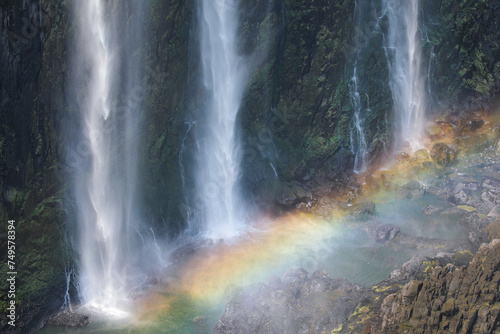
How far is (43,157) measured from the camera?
61.2 ft

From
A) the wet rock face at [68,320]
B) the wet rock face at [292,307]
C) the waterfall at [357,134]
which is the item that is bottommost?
the wet rock face at [68,320]

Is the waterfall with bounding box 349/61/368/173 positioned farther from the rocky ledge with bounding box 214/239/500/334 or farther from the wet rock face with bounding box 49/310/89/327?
the wet rock face with bounding box 49/310/89/327

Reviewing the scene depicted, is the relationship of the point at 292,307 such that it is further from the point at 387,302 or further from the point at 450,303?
the point at 450,303

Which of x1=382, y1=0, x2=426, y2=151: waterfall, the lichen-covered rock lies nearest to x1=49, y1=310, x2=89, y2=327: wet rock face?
x1=382, y1=0, x2=426, y2=151: waterfall

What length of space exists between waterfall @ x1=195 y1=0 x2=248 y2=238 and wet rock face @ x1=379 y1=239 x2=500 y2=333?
11.1 m

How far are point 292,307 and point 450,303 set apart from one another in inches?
216

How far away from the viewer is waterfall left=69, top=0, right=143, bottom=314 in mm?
19406

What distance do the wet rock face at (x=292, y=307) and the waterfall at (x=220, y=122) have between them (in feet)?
21.2

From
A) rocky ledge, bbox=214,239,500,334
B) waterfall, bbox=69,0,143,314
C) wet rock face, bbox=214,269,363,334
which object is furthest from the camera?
waterfall, bbox=69,0,143,314

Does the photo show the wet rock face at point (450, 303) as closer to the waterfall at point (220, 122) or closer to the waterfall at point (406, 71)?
the waterfall at point (220, 122)

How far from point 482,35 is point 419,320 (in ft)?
81.6

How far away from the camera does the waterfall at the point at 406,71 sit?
2962cm

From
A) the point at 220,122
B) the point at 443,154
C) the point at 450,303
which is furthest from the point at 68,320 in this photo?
the point at 443,154

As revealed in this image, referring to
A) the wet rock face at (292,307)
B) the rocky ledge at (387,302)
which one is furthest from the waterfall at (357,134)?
the wet rock face at (292,307)
